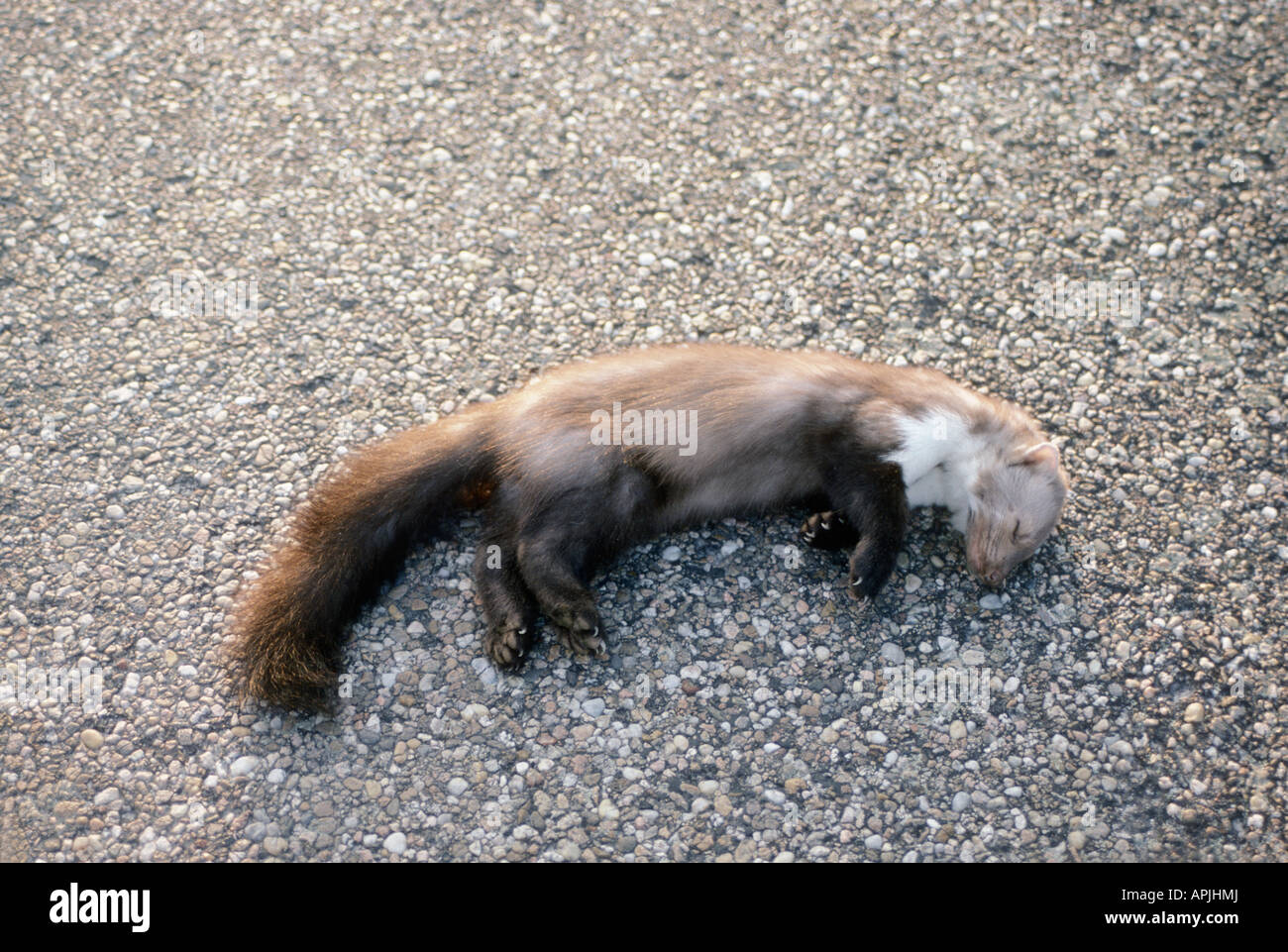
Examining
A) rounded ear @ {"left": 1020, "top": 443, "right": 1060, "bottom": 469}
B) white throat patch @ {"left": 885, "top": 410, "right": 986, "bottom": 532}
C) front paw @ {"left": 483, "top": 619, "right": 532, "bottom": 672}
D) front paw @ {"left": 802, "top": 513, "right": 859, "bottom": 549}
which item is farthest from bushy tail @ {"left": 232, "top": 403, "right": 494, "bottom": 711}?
rounded ear @ {"left": 1020, "top": 443, "right": 1060, "bottom": 469}

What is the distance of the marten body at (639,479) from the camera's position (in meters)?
3.88

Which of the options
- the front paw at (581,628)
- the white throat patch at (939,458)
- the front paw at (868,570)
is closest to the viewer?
the front paw at (581,628)

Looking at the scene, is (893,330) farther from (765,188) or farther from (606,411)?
(606,411)

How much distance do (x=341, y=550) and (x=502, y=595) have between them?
1.88 ft

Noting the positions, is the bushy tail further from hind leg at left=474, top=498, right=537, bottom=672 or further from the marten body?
hind leg at left=474, top=498, right=537, bottom=672

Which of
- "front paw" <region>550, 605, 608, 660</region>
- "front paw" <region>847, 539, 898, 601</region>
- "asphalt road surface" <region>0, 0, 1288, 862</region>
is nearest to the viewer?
"asphalt road surface" <region>0, 0, 1288, 862</region>

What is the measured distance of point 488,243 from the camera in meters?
5.28

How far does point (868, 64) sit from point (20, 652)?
4877 millimetres

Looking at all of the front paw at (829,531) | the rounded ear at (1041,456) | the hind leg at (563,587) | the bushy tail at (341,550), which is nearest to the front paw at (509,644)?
the hind leg at (563,587)

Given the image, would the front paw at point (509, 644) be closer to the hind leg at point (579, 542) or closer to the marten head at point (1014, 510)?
the hind leg at point (579, 542)

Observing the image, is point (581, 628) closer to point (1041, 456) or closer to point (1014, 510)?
point (1014, 510)

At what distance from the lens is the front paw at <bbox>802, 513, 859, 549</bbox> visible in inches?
165

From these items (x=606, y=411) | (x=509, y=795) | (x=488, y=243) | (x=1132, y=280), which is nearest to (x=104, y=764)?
(x=509, y=795)

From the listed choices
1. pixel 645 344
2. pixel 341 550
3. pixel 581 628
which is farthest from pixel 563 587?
pixel 645 344
